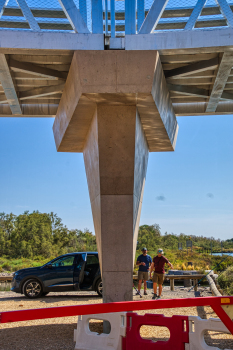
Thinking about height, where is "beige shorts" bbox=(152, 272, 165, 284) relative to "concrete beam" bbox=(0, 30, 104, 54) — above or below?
below

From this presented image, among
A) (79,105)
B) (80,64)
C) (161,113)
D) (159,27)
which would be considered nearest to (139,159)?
(161,113)

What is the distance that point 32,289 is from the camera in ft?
40.5

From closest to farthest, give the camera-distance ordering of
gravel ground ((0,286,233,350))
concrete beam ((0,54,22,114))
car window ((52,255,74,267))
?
1. gravel ground ((0,286,233,350))
2. concrete beam ((0,54,22,114))
3. car window ((52,255,74,267))

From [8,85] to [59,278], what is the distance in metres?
6.94

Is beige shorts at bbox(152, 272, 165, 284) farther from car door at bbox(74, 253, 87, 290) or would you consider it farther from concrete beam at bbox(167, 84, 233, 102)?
concrete beam at bbox(167, 84, 233, 102)

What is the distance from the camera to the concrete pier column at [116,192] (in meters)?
7.48

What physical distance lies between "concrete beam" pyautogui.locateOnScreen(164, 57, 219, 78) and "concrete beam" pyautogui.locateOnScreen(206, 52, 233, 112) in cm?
23

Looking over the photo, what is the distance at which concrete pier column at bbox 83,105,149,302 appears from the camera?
748 cm

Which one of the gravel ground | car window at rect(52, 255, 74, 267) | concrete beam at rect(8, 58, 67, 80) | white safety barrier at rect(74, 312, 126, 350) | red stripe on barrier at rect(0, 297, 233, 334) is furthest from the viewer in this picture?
car window at rect(52, 255, 74, 267)

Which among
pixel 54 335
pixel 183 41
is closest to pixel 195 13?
pixel 183 41

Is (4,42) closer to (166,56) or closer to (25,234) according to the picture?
(166,56)

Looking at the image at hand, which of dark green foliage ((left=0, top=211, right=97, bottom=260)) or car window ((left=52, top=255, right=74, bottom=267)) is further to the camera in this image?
dark green foliage ((left=0, top=211, right=97, bottom=260))

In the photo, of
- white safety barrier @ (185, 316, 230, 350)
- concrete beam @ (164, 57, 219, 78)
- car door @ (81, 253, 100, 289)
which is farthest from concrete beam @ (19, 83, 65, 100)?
white safety barrier @ (185, 316, 230, 350)

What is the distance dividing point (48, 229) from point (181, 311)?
4468 centimetres
